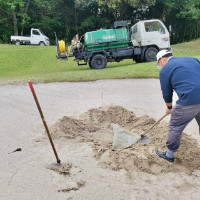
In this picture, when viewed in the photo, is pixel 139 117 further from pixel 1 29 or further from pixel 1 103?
pixel 1 29

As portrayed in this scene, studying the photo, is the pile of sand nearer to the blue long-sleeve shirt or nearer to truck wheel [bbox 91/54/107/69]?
the blue long-sleeve shirt

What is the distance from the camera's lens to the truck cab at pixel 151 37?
12.8m

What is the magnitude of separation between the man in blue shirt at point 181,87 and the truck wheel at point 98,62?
9.05 metres

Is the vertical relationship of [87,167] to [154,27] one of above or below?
below

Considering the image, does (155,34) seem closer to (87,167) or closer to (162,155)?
(162,155)

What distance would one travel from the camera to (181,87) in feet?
10.4

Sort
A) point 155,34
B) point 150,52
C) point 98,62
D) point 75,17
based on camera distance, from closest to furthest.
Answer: point 98,62, point 155,34, point 150,52, point 75,17

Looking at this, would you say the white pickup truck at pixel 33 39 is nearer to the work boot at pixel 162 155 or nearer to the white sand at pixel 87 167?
the white sand at pixel 87 167

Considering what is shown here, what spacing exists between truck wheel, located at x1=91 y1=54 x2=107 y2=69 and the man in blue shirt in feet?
29.7

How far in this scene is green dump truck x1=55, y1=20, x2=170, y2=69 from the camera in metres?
12.2

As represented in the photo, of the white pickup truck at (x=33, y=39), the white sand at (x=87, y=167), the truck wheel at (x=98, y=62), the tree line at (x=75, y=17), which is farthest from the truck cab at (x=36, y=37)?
the white sand at (x=87, y=167)

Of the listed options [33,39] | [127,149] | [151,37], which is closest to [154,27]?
[151,37]

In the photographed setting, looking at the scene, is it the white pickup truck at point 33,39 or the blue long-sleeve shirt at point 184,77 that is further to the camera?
the white pickup truck at point 33,39

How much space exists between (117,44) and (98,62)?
1.46 meters
